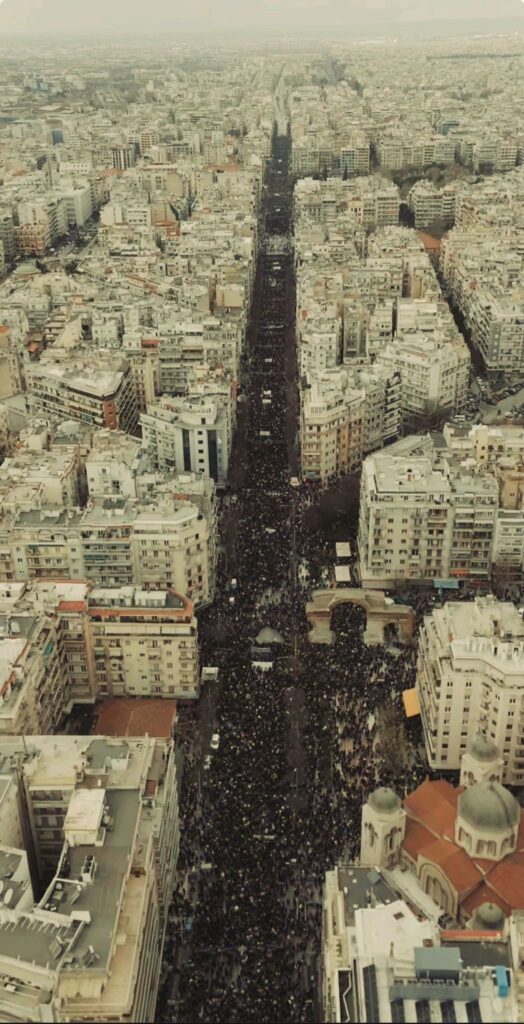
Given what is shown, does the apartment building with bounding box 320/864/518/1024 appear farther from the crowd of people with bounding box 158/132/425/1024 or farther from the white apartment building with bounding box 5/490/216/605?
the white apartment building with bounding box 5/490/216/605

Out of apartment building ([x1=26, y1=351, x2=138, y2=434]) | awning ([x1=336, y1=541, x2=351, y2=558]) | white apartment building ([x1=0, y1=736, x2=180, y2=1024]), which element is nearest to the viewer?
white apartment building ([x1=0, y1=736, x2=180, y2=1024])

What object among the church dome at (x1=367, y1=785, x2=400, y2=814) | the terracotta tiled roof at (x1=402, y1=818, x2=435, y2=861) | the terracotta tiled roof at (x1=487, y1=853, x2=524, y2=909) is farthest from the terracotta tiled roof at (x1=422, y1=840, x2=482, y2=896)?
the church dome at (x1=367, y1=785, x2=400, y2=814)

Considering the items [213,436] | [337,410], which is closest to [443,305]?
[337,410]

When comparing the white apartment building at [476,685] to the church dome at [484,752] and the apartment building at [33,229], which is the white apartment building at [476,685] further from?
the apartment building at [33,229]

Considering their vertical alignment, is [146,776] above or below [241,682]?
above

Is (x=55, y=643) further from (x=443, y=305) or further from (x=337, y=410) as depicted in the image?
(x=443, y=305)
